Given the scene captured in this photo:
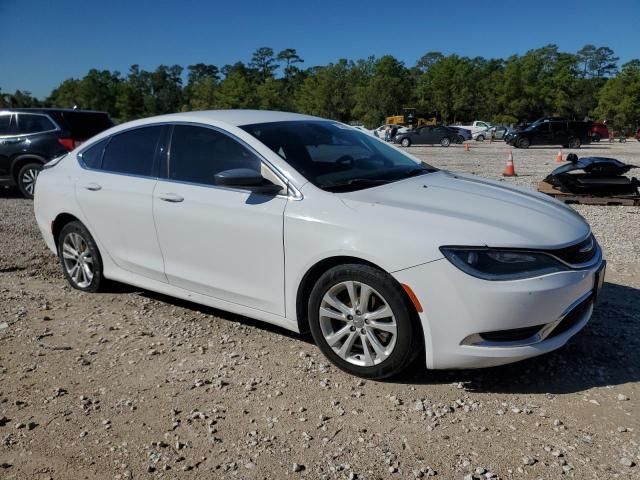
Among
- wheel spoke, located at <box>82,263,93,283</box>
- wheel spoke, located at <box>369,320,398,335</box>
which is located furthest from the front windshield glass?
wheel spoke, located at <box>82,263,93,283</box>

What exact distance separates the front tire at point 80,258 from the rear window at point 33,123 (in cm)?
627

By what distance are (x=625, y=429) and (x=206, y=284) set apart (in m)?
2.76

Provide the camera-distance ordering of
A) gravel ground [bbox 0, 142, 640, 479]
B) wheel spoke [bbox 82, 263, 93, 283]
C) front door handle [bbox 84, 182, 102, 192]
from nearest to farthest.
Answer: gravel ground [bbox 0, 142, 640, 479] → front door handle [bbox 84, 182, 102, 192] → wheel spoke [bbox 82, 263, 93, 283]

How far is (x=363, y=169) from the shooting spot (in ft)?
13.3

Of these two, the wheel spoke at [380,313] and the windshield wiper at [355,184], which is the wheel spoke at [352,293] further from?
the windshield wiper at [355,184]

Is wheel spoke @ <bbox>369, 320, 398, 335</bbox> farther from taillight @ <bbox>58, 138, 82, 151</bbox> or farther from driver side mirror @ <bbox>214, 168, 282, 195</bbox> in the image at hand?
taillight @ <bbox>58, 138, 82, 151</bbox>

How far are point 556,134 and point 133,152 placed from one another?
29.1 metres

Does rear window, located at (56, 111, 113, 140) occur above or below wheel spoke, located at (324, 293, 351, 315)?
above

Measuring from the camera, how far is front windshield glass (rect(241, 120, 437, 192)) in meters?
3.74

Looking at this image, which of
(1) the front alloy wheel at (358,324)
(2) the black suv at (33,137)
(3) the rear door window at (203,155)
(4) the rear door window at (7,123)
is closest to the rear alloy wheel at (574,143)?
(2) the black suv at (33,137)

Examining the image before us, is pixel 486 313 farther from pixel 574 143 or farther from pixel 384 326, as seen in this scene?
pixel 574 143

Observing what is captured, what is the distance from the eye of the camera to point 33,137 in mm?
10469

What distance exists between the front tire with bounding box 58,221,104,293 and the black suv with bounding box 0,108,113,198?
5.86 m

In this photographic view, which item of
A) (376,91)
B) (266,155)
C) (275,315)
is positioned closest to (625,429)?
(275,315)
